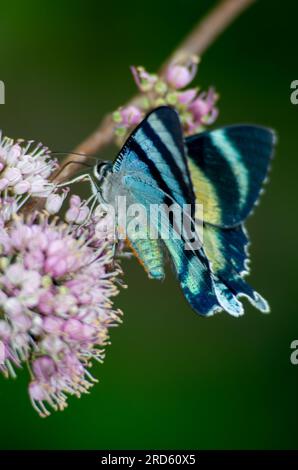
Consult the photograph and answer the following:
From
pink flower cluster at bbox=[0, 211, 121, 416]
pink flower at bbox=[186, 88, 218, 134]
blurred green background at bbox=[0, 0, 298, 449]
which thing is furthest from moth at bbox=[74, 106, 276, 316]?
blurred green background at bbox=[0, 0, 298, 449]

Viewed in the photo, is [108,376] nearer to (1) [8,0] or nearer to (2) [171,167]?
(2) [171,167]

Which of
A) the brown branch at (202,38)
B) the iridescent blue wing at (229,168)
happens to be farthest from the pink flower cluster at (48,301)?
the brown branch at (202,38)

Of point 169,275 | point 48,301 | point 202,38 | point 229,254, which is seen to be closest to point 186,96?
point 202,38

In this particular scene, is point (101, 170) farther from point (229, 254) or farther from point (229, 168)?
point (229, 254)

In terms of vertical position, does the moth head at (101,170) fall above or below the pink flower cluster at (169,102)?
below

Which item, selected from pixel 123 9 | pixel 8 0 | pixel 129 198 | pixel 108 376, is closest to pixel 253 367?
pixel 108 376

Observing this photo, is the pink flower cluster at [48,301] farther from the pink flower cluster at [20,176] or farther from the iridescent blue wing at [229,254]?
the iridescent blue wing at [229,254]
